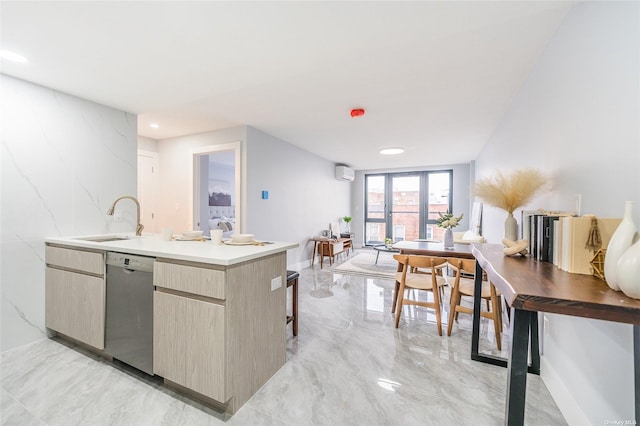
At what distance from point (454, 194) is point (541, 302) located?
267 inches

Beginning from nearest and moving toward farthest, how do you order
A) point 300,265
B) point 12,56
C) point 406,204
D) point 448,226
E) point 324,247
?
point 12,56 < point 448,226 < point 300,265 < point 324,247 < point 406,204

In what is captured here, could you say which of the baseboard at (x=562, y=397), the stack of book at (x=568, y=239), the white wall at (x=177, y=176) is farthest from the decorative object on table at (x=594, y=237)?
the white wall at (x=177, y=176)

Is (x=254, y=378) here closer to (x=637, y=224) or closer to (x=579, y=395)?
(x=579, y=395)

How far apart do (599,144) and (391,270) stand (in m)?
4.03

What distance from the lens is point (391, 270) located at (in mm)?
4980

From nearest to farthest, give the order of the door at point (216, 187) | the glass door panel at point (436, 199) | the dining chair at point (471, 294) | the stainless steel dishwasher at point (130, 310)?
the stainless steel dishwasher at point (130, 310) → the dining chair at point (471, 294) → the door at point (216, 187) → the glass door panel at point (436, 199)

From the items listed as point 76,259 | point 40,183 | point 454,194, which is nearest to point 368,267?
point 454,194

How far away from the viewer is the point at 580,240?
1.10m

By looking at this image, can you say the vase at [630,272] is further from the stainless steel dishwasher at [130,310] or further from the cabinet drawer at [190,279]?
the stainless steel dishwasher at [130,310]

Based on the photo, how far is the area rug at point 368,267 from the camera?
4.71 metres

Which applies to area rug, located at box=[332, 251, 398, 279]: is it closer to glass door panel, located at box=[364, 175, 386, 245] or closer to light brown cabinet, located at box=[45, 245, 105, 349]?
glass door panel, located at box=[364, 175, 386, 245]

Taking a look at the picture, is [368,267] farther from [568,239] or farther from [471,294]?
[568,239]

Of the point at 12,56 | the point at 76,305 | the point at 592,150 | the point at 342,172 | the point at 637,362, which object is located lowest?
the point at 76,305

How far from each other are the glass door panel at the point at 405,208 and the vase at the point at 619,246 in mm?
6720
